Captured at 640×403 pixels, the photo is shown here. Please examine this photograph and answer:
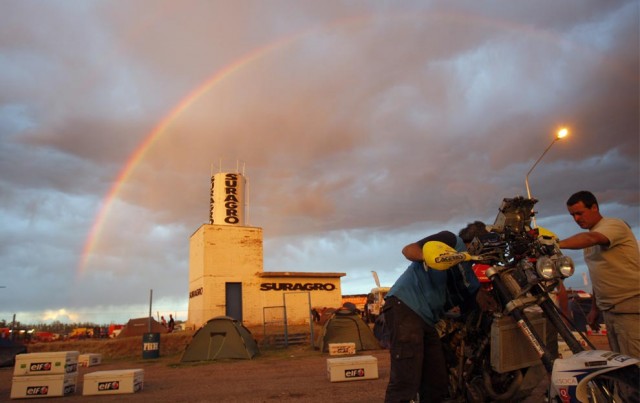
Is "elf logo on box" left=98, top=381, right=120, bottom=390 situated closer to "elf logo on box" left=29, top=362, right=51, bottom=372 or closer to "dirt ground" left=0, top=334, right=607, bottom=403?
"dirt ground" left=0, top=334, right=607, bottom=403

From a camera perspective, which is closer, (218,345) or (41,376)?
(41,376)

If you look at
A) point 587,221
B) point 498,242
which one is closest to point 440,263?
point 498,242

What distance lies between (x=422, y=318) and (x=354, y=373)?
20.3ft

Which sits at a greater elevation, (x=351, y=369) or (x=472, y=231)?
(x=472, y=231)

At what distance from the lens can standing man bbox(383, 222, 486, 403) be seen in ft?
12.6

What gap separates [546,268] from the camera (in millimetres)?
3221

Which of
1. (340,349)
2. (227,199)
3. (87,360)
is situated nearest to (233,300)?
(227,199)

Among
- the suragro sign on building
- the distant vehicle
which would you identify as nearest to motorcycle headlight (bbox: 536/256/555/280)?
the distant vehicle

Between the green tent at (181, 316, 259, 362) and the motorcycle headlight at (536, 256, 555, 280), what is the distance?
15876mm

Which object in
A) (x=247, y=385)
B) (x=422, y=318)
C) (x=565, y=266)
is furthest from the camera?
(x=247, y=385)

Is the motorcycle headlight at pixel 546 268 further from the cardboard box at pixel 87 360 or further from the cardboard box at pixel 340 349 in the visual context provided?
the cardboard box at pixel 87 360

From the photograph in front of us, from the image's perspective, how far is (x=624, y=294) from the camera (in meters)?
4.39

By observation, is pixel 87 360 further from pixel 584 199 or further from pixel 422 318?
pixel 584 199

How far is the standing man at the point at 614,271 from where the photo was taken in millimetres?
4312
